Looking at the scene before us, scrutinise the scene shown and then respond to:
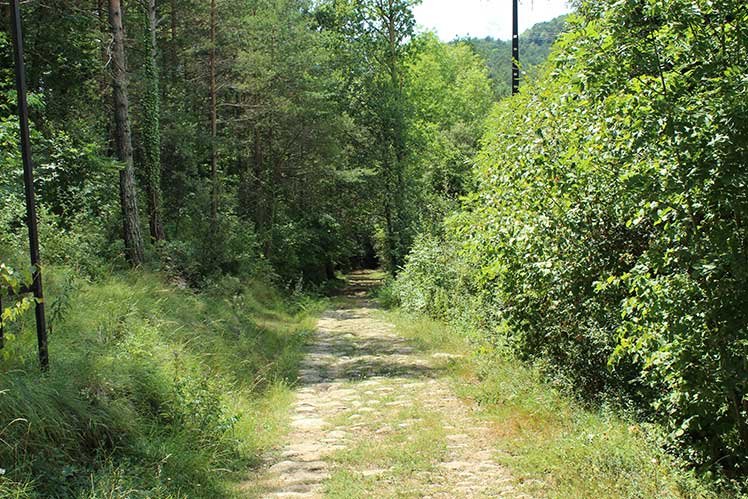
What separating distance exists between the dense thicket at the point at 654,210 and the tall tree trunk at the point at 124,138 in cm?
830

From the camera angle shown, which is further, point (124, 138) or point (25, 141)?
point (124, 138)

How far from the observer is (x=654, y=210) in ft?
15.8

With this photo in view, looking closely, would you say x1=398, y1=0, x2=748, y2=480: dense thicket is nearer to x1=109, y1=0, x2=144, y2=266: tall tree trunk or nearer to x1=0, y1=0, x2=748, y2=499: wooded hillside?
x1=0, y1=0, x2=748, y2=499: wooded hillside

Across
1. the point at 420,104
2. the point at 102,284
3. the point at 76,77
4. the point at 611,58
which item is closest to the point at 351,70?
the point at 420,104

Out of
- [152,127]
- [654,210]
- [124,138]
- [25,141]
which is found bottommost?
[654,210]

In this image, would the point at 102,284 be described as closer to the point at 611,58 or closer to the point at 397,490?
the point at 397,490

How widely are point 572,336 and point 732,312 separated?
299 cm

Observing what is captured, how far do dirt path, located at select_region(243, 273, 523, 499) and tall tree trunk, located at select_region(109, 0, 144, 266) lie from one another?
442cm

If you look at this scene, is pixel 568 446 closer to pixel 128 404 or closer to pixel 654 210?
pixel 654 210

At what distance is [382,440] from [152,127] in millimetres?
11785

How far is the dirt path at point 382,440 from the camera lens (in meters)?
5.19

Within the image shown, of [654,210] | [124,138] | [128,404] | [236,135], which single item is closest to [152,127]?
[124,138]

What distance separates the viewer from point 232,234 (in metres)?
21.0

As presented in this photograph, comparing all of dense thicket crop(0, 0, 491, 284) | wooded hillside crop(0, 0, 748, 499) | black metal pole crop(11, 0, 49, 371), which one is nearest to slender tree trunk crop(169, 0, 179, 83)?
dense thicket crop(0, 0, 491, 284)
